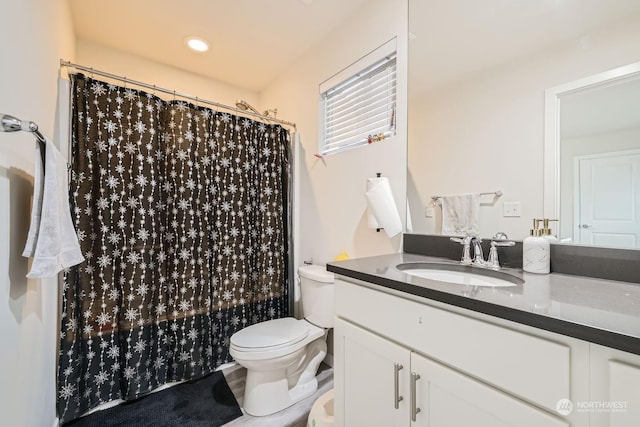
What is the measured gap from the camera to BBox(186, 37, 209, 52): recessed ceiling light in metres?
1.98

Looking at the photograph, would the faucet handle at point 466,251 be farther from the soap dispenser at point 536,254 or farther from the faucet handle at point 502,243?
the soap dispenser at point 536,254

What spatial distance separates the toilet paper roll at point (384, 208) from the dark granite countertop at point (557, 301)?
47 cm

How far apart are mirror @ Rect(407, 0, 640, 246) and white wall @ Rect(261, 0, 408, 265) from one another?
86mm

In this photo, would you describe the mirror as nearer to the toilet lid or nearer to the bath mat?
the toilet lid

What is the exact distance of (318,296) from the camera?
5.68 ft

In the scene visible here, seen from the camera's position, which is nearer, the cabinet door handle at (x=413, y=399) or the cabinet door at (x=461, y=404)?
the cabinet door at (x=461, y=404)

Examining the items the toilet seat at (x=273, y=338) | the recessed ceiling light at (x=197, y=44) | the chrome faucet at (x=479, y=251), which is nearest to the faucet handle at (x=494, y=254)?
the chrome faucet at (x=479, y=251)

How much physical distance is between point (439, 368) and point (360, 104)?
1.56m

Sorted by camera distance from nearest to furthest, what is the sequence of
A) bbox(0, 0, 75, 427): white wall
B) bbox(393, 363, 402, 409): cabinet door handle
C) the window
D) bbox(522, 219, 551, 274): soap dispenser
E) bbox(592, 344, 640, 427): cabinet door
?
bbox(592, 344, 640, 427): cabinet door < bbox(0, 0, 75, 427): white wall < bbox(393, 363, 402, 409): cabinet door handle < bbox(522, 219, 551, 274): soap dispenser < the window

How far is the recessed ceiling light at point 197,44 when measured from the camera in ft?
6.49

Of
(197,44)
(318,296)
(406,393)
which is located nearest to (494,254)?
(406,393)

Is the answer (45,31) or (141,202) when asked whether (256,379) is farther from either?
(45,31)

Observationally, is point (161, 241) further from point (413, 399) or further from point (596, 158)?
point (596, 158)

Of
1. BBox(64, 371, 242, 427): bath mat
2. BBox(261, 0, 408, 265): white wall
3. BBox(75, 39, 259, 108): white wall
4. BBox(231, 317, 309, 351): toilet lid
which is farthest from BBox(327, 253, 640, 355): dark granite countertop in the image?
BBox(75, 39, 259, 108): white wall
